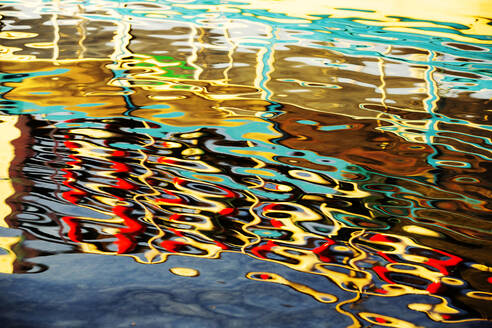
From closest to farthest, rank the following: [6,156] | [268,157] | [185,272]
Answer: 1. [185,272]
2. [6,156]
3. [268,157]

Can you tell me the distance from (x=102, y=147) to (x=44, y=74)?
142cm

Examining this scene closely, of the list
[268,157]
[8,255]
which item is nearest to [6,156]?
[8,255]

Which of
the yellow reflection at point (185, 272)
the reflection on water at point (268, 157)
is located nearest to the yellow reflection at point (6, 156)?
the reflection on water at point (268, 157)

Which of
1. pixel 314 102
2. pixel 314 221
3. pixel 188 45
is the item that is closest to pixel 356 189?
pixel 314 221

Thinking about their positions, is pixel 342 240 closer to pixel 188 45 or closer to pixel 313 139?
pixel 313 139

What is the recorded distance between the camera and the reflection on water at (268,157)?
5.35 feet

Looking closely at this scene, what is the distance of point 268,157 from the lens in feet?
8.30

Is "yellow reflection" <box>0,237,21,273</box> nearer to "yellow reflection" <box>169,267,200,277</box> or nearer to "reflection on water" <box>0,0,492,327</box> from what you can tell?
"reflection on water" <box>0,0,492,327</box>

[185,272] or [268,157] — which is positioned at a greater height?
[268,157]

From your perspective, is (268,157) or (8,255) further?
(268,157)

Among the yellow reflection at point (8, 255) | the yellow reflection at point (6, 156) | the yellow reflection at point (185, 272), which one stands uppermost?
the yellow reflection at point (6, 156)

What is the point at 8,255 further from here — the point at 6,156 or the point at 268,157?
the point at 268,157

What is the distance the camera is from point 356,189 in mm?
2227

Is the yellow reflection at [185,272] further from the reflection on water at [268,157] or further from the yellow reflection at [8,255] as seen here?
the yellow reflection at [8,255]
